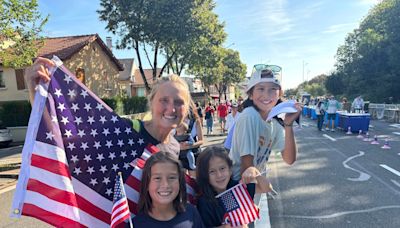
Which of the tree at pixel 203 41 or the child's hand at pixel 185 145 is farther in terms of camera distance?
the tree at pixel 203 41

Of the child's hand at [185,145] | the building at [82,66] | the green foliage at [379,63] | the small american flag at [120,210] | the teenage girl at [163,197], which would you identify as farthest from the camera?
the green foliage at [379,63]

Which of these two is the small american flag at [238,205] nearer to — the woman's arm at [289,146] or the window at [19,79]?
the woman's arm at [289,146]

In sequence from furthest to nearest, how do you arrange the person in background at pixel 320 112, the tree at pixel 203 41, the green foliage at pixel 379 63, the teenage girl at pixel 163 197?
the green foliage at pixel 379 63, the tree at pixel 203 41, the person in background at pixel 320 112, the teenage girl at pixel 163 197

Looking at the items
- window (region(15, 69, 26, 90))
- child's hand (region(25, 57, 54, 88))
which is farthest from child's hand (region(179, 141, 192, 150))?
window (region(15, 69, 26, 90))

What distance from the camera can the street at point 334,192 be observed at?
4898 millimetres

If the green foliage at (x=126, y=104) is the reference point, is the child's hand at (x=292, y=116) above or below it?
above

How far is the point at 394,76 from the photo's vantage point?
33562mm

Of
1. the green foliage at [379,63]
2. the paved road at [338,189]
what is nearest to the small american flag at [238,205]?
the paved road at [338,189]

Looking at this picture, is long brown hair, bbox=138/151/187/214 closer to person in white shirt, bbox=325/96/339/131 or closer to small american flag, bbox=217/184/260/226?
small american flag, bbox=217/184/260/226

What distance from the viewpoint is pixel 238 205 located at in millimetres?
2311

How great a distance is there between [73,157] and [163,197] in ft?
2.29

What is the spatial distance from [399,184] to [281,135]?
17.4 feet

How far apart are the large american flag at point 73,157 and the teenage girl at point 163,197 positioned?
5.6 inches

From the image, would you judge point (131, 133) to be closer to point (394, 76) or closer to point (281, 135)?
point (281, 135)
